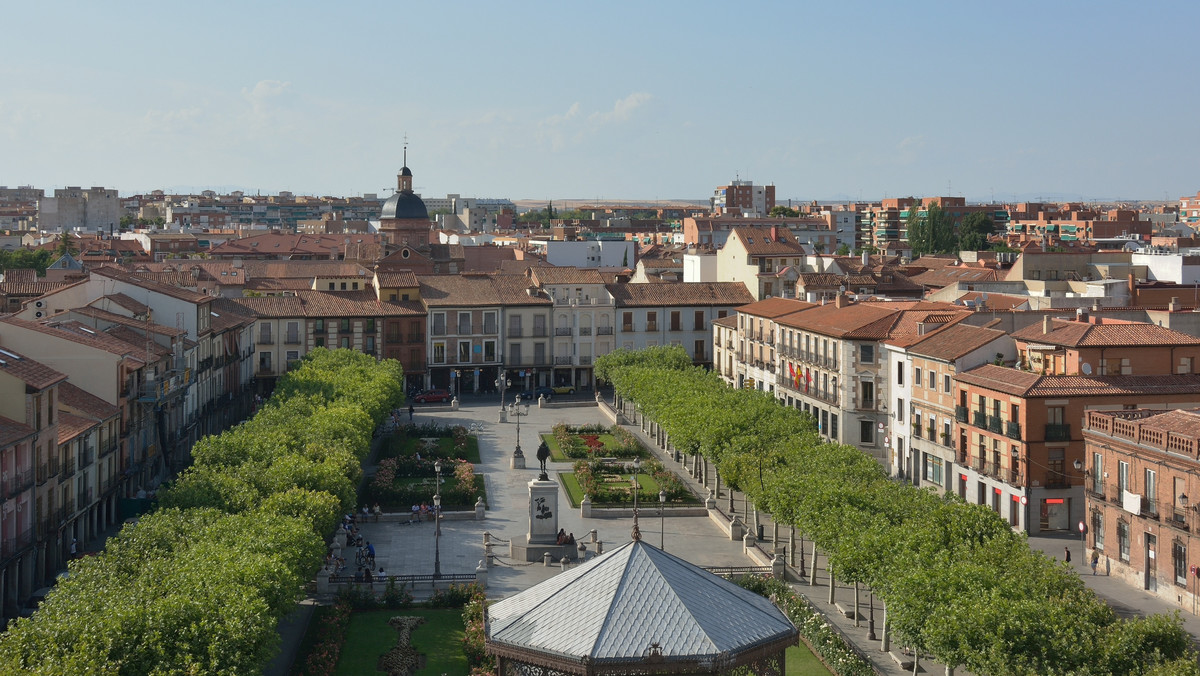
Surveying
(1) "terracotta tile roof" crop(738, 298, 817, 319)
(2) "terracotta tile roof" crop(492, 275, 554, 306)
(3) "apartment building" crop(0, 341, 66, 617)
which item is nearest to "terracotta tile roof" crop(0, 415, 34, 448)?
(3) "apartment building" crop(0, 341, 66, 617)

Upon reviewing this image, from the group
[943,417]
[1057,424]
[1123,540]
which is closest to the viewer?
[1123,540]

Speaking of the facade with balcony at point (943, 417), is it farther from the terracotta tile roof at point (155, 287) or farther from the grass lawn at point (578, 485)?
the terracotta tile roof at point (155, 287)

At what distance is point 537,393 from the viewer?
102m

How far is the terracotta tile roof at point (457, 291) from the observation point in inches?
4080

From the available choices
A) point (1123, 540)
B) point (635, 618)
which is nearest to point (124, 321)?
point (1123, 540)

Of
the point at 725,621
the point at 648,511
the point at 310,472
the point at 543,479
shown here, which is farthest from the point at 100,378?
the point at 725,621

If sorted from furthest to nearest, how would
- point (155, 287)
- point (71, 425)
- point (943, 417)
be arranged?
point (155, 287) < point (943, 417) < point (71, 425)

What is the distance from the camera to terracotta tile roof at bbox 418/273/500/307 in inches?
4080

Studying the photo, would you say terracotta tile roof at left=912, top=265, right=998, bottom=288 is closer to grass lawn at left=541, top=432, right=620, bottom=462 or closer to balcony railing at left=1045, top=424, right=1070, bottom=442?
grass lawn at left=541, top=432, right=620, bottom=462

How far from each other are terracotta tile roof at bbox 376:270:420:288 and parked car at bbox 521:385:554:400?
12552 mm

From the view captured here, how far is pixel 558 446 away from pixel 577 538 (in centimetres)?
2352

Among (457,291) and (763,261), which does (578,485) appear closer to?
(457,291)

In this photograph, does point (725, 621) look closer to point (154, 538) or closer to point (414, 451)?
point (154, 538)

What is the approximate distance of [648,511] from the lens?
5794cm
